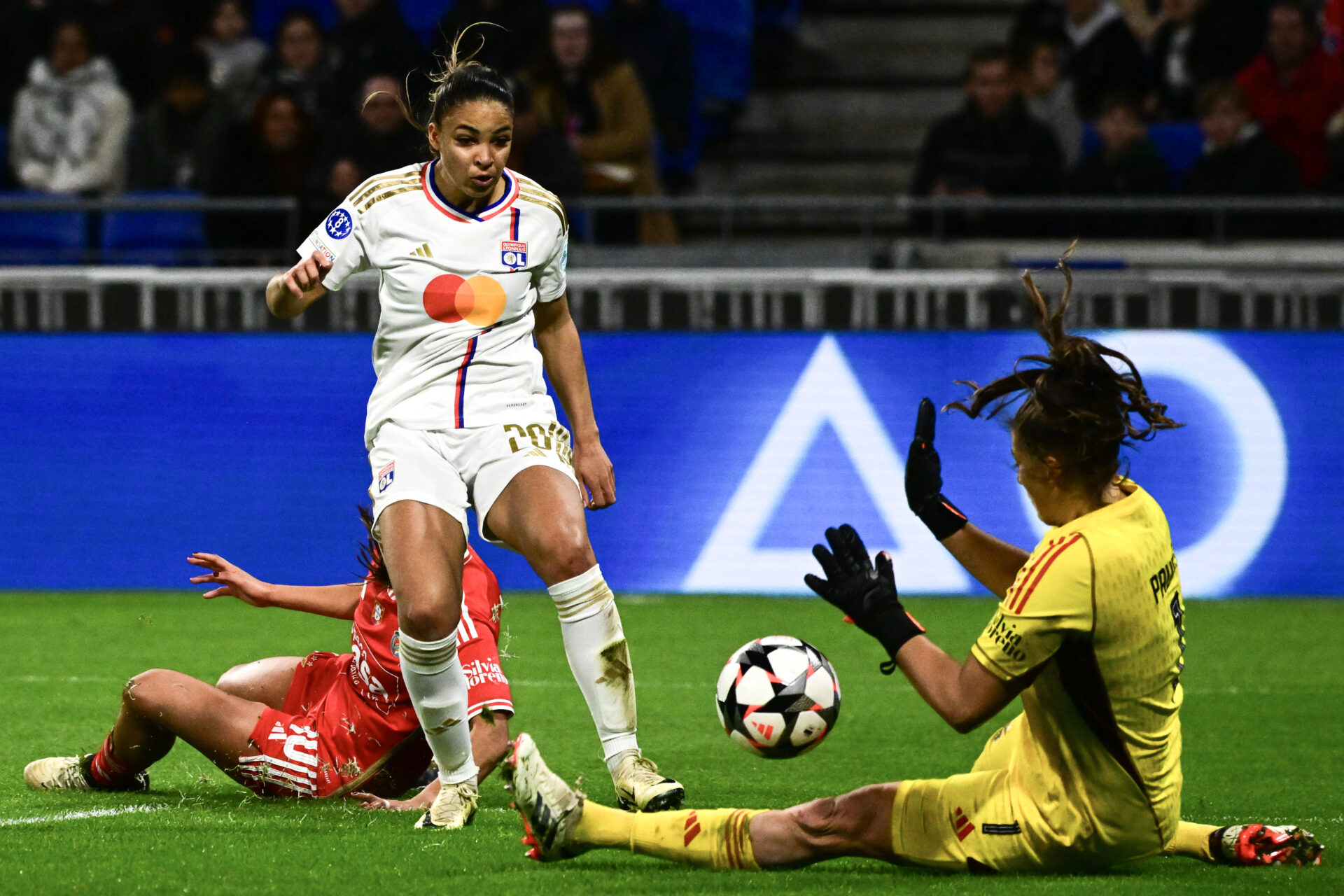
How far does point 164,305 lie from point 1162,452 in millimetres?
5521

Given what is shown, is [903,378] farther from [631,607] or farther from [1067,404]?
[1067,404]

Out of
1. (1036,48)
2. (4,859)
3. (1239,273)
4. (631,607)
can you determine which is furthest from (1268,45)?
(4,859)

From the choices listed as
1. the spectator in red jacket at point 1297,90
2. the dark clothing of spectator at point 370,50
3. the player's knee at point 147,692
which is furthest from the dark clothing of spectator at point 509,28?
the player's knee at point 147,692

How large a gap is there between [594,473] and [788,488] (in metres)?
4.72

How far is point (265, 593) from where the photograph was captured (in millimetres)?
5070

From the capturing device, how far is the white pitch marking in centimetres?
481

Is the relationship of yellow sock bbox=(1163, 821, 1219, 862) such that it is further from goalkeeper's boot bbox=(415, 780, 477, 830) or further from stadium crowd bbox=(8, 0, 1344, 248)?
stadium crowd bbox=(8, 0, 1344, 248)

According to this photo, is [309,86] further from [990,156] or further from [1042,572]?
[1042,572]

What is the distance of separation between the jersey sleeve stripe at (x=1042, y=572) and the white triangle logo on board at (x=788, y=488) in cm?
606

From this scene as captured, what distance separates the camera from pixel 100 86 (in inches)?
537

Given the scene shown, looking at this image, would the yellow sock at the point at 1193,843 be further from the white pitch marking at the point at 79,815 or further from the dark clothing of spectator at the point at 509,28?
the dark clothing of spectator at the point at 509,28

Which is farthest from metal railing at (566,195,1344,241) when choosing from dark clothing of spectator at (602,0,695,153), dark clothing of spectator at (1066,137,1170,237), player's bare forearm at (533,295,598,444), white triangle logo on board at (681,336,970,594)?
player's bare forearm at (533,295,598,444)

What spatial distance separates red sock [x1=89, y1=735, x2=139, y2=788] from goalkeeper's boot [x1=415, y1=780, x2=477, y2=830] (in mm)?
1006

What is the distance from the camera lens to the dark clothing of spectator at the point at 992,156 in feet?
41.3
